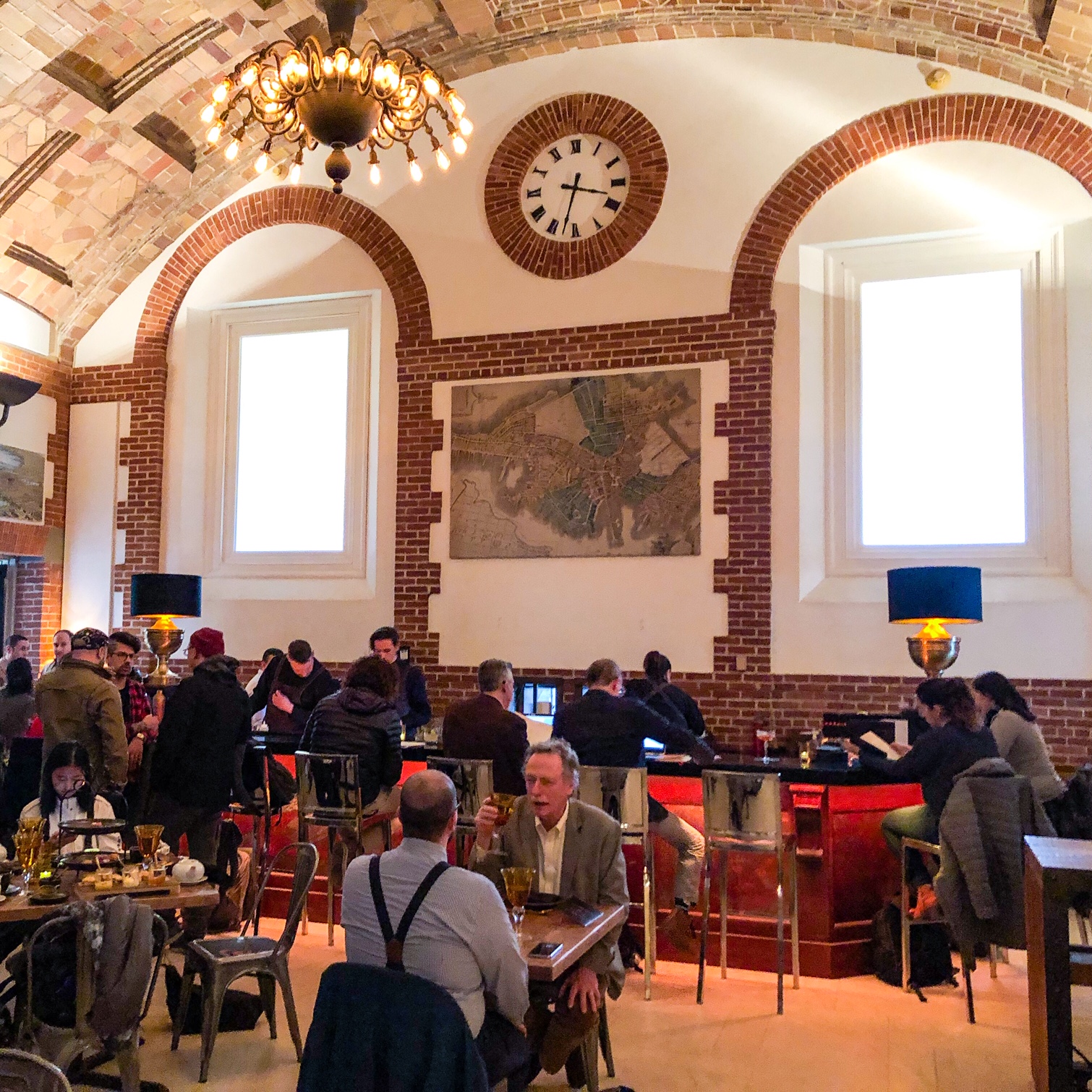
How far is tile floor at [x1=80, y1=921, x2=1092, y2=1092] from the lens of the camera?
4043 millimetres

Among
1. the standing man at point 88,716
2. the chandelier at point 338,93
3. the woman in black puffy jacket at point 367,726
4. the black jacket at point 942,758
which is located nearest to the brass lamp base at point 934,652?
the black jacket at point 942,758

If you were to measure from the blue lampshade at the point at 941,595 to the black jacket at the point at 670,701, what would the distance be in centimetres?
142

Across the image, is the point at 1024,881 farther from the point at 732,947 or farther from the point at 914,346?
the point at 914,346

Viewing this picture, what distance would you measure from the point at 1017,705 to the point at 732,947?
1.84 m

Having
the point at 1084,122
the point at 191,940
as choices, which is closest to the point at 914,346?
the point at 1084,122

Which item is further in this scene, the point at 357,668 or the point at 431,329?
the point at 431,329

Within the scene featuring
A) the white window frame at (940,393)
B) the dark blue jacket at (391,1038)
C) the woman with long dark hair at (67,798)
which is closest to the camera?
the dark blue jacket at (391,1038)

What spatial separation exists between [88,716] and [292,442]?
13.4 ft

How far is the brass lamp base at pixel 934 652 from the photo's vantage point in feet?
21.1

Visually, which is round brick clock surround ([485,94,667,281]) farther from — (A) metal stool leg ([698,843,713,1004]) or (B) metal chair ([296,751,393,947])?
(A) metal stool leg ([698,843,713,1004])

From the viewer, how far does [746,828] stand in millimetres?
5086

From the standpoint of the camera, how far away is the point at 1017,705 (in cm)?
555

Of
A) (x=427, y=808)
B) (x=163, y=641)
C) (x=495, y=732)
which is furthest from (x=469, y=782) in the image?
(x=163, y=641)

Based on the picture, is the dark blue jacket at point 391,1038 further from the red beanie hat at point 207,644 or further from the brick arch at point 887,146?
the brick arch at point 887,146
